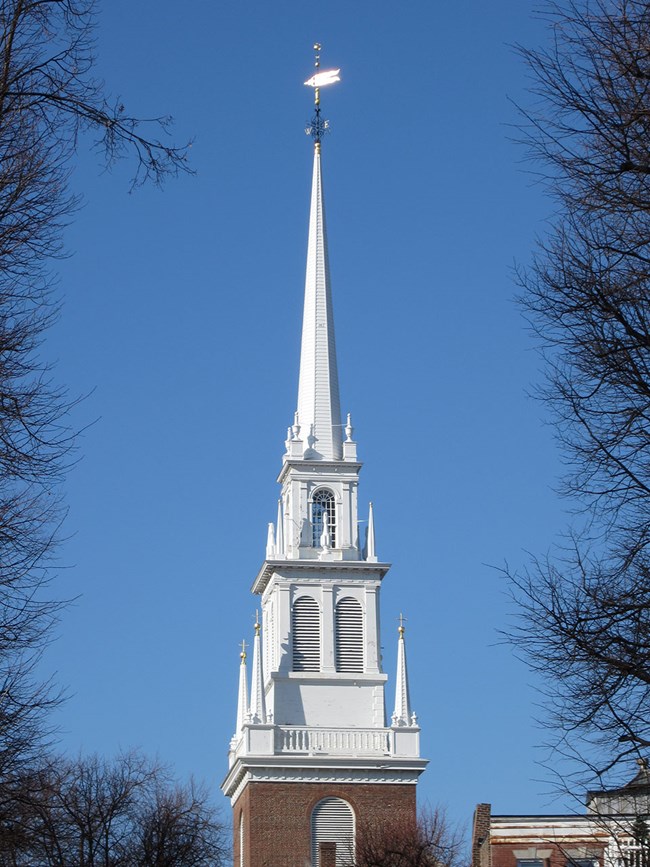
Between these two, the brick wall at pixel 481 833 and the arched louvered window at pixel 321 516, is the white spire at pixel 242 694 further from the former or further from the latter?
the brick wall at pixel 481 833

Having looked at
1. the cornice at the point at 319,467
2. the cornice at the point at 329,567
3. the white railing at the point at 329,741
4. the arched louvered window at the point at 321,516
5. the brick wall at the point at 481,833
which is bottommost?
the brick wall at the point at 481,833

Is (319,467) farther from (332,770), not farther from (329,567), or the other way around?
(332,770)

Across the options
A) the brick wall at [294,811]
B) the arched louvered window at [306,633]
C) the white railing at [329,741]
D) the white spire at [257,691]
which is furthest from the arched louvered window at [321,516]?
the brick wall at [294,811]

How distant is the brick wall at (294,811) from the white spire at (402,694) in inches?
98.8

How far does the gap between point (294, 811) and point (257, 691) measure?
4669mm

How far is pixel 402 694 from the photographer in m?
66.4

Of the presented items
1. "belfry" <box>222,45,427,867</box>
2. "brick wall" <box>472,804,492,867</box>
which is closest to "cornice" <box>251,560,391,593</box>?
"belfry" <box>222,45,427,867</box>

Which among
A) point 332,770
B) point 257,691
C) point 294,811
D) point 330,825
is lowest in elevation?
point 330,825

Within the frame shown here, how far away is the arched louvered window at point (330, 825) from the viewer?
64.2m

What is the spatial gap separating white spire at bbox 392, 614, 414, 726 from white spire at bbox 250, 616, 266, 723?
200 inches

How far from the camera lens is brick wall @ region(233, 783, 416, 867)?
6406 centimetres

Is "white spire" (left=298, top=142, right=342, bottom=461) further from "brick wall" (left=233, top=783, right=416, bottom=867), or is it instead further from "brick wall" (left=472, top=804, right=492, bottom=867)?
"brick wall" (left=472, top=804, right=492, bottom=867)

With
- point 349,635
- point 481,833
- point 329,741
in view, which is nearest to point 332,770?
point 329,741

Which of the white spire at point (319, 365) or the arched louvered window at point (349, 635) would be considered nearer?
the arched louvered window at point (349, 635)
